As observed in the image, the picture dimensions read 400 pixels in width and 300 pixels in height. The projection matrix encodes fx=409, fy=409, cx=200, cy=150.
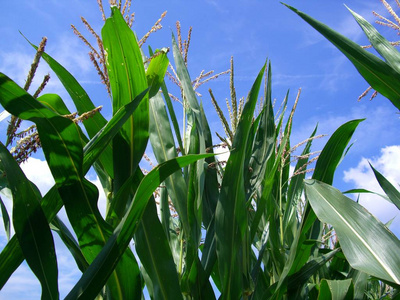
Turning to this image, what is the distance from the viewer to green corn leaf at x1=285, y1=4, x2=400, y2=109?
1166 millimetres

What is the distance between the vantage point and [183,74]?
54.6 inches

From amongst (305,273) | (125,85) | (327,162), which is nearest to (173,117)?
(125,85)

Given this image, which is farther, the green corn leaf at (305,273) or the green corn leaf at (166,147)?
the green corn leaf at (305,273)

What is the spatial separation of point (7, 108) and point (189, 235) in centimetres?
60

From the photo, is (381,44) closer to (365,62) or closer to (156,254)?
(365,62)

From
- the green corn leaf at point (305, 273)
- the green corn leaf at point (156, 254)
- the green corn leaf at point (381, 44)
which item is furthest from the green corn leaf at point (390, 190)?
the green corn leaf at point (156, 254)

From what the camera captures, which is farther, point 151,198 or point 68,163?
point 151,198

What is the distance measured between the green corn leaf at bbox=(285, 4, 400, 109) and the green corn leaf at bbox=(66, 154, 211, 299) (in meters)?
0.60

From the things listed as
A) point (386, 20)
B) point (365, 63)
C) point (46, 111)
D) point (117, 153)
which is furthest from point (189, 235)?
point (386, 20)

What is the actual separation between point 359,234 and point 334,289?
250mm

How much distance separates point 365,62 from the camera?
3.90 feet

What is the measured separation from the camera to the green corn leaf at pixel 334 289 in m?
1.29

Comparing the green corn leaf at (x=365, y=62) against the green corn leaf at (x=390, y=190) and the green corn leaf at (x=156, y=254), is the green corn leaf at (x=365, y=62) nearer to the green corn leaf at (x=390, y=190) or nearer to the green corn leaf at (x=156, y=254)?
the green corn leaf at (x=390, y=190)

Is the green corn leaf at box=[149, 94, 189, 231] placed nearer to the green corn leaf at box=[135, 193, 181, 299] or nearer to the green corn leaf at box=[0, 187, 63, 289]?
the green corn leaf at box=[135, 193, 181, 299]
